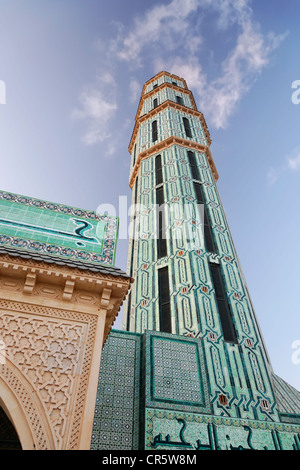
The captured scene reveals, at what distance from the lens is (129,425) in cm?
714

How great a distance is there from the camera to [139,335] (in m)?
8.93

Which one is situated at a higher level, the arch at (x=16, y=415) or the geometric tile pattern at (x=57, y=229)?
the geometric tile pattern at (x=57, y=229)

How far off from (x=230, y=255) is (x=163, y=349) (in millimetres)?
5015

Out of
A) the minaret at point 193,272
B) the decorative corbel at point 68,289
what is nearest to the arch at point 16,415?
the decorative corbel at point 68,289

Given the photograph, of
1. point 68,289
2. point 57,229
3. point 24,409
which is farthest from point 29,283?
point 24,409

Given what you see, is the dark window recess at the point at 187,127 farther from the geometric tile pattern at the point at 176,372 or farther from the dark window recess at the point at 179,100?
the geometric tile pattern at the point at 176,372

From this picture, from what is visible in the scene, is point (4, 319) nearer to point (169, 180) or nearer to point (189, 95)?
point (169, 180)

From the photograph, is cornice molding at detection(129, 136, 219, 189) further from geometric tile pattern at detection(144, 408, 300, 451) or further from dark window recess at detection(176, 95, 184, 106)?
geometric tile pattern at detection(144, 408, 300, 451)

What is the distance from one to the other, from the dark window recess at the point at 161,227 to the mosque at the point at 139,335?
5 centimetres

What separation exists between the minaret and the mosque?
1.8 inches

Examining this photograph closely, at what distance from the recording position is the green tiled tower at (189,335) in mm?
7422

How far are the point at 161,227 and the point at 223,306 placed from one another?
405 cm

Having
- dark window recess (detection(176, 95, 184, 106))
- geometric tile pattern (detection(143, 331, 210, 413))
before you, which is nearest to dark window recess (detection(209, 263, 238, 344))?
geometric tile pattern (detection(143, 331, 210, 413))

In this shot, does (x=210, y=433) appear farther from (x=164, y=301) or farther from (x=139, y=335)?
(x=164, y=301)
